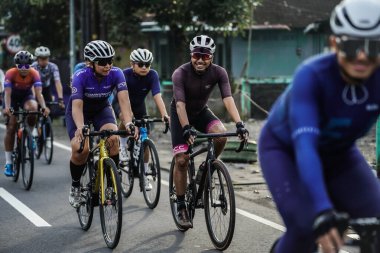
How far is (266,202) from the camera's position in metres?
10.2

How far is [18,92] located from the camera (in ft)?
41.2

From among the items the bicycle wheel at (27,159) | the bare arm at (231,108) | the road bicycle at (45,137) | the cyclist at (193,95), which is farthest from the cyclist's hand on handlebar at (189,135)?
the road bicycle at (45,137)

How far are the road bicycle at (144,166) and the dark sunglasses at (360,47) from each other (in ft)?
20.3

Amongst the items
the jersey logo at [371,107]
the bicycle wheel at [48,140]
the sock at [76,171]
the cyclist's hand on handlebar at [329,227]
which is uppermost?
the jersey logo at [371,107]

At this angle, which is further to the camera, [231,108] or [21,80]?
[21,80]

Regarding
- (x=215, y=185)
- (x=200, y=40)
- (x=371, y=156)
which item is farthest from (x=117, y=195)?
(x=371, y=156)

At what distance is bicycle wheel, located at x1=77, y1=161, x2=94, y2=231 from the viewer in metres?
8.33

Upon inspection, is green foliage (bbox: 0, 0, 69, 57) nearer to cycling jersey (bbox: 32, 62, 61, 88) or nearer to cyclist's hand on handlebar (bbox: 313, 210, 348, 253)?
cycling jersey (bbox: 32, 62, 61, 88)

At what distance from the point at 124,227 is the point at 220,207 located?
1494 mm

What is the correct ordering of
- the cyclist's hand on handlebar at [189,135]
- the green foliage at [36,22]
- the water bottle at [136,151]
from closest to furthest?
1. the cyclist's hand on handlebar at [189,135]
2. the water bottle at [136,151]
3. the green foliage at [36,22]

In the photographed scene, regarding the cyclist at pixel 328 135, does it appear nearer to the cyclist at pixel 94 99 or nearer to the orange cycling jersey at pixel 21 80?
the cyclist at pixel 94 99

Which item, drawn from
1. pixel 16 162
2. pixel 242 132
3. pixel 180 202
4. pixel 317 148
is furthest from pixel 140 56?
pixel 317 148

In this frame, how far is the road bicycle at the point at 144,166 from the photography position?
32.6 feet

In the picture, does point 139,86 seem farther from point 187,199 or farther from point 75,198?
point 187,199
